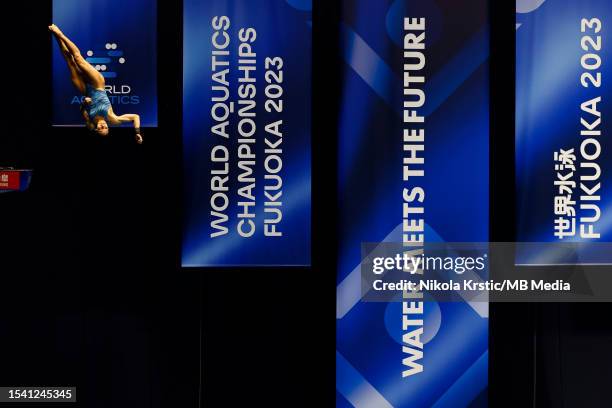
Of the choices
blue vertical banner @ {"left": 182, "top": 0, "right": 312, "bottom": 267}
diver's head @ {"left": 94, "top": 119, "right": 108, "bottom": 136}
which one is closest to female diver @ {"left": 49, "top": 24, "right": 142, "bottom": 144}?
diver's head @ {"left": 94, "top": 119, "right": 108, "bottom": 136}

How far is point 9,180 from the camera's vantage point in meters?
5.23

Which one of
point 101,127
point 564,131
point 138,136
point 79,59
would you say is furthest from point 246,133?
point 564,131

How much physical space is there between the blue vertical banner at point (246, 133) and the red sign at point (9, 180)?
1.06m

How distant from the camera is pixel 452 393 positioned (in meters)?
5.37

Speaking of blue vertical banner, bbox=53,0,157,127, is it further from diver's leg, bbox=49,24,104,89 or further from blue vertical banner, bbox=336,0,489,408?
blue vertical banner, bbox=336,0,489,408

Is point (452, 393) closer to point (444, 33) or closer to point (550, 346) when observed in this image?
point (550, 346)

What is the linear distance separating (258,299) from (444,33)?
2.13 m

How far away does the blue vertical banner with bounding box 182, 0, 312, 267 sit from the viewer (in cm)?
532

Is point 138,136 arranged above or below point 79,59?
below

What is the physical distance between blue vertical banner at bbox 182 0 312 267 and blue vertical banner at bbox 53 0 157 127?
24 centimetres

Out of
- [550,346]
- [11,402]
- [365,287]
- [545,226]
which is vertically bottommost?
[11,402]

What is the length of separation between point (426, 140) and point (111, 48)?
83.3 inches

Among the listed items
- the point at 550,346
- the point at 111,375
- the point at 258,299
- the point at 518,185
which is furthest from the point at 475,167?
the point at 111,375

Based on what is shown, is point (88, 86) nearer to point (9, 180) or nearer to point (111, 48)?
point (111, 48)
